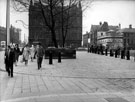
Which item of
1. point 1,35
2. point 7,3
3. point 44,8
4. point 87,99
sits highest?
point 44,8

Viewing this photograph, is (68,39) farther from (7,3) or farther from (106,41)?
(7,3)

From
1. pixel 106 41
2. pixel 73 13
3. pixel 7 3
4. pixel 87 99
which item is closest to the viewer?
pixel 7 3

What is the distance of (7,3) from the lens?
9.69 feet

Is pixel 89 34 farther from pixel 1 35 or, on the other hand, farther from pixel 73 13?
pixel 1 35

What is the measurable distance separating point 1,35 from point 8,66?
20.8 ft

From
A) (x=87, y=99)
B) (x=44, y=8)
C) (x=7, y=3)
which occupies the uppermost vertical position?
(x=44, y=8)

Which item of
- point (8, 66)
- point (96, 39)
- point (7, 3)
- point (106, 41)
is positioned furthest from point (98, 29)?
point (7, 3)

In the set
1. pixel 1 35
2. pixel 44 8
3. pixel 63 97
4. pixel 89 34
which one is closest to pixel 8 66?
pixel 63 97

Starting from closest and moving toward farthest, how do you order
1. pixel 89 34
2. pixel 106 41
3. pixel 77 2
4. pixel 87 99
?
pixel 87 99 < pixel 77 2 < pixel 106 41 < pixel 89 34

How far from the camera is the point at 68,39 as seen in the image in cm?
7538

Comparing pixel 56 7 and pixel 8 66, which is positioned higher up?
pixel 56 7

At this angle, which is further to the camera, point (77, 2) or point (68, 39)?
point (68, 39)

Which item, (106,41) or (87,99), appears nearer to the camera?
(87,99)

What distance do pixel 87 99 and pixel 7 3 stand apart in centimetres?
301
